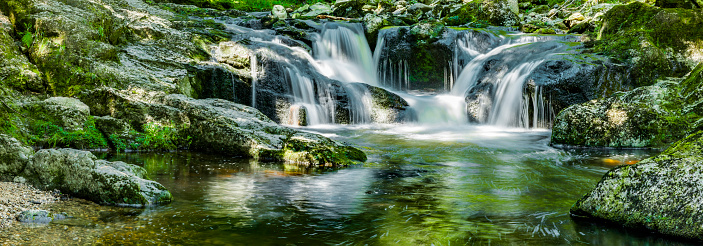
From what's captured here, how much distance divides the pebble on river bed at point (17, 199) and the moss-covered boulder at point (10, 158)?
248 mm

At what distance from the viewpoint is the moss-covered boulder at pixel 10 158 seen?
5148mm

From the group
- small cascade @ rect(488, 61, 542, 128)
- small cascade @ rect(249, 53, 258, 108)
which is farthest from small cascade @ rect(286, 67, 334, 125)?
small cascade @ rect(488, 61, 542, 128)

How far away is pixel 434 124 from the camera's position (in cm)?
1368

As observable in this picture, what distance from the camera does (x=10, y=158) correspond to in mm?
5199

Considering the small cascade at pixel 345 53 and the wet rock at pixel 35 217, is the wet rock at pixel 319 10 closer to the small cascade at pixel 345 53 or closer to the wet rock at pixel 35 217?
the small cascade at pixel 345 53

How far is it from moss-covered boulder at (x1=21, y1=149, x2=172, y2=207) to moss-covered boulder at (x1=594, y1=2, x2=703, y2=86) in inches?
486

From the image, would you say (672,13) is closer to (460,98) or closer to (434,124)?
(460,98)

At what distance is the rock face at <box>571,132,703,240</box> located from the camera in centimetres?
387

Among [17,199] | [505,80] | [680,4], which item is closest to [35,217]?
[17,199]

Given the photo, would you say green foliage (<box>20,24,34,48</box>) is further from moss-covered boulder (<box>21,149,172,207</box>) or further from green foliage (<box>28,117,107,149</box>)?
moss-covered boulder (<box>21,149,172,207</box>)

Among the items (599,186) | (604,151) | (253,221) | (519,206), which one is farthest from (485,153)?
(253,221)

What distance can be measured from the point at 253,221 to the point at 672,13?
45.8ft

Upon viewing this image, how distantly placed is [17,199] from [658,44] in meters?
14.9

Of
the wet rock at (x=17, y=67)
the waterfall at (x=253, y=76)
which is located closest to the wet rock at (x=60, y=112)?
the wet rock at (x=17, y=67)
